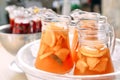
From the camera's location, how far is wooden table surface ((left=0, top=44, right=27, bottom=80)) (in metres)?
0.75

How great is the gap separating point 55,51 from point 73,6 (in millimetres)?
1288

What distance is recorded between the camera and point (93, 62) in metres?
0.53

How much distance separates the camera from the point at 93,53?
1.76ft

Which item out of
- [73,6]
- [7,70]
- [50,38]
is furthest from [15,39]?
[73,6]

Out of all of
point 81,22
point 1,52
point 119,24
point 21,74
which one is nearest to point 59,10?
point 119,24

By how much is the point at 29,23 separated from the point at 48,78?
338 millimetres

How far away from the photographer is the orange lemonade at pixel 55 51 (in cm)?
57

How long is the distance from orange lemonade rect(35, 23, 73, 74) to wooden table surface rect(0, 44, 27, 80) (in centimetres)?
18

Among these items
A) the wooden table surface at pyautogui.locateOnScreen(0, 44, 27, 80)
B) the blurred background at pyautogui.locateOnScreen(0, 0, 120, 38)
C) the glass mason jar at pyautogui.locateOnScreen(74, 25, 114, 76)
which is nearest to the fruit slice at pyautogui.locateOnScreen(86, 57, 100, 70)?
the glass mason jar at pyautogui.locateOnScreen(74, 25, 114, 76)

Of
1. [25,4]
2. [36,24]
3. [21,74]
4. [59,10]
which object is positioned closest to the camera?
[21,74]

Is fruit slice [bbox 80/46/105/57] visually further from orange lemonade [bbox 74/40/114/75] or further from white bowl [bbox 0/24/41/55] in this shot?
white bowl [bbox 0/24/41/55]

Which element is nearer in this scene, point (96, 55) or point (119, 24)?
point (96, 55)

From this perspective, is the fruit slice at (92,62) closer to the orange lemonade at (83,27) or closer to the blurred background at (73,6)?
the orange lemonade at (83,27)

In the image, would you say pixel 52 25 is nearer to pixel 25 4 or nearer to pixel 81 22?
pixel 81 22
